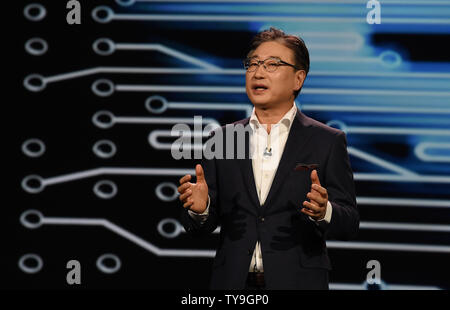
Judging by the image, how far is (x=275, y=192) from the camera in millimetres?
2217

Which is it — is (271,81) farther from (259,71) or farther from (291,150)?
(291,150)

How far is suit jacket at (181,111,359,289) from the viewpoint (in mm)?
2164

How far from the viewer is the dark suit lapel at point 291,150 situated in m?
2.22

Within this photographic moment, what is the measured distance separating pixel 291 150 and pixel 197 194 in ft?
1.29

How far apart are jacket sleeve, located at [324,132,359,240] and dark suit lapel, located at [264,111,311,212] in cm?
12

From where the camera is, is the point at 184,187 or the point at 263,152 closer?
the point at 184,187

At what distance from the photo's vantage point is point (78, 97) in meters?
3.79

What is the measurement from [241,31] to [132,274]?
1639mm

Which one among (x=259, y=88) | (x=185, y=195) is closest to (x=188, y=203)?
(x=185, y=195)

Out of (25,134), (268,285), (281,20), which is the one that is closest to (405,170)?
(281,20)

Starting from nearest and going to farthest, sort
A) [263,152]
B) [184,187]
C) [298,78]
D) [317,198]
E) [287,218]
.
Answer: [317,198]
[184,187]
[287,218]
[263,152]
[298,78]

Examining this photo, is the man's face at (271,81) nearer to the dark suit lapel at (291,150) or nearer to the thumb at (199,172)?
the dark suit lapel at (291,150)

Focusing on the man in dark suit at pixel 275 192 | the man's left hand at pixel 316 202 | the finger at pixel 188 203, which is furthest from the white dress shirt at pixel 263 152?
the man's left hand at pixel 316 202

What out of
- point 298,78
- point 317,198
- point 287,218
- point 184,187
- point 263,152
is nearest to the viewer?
point 317,198
